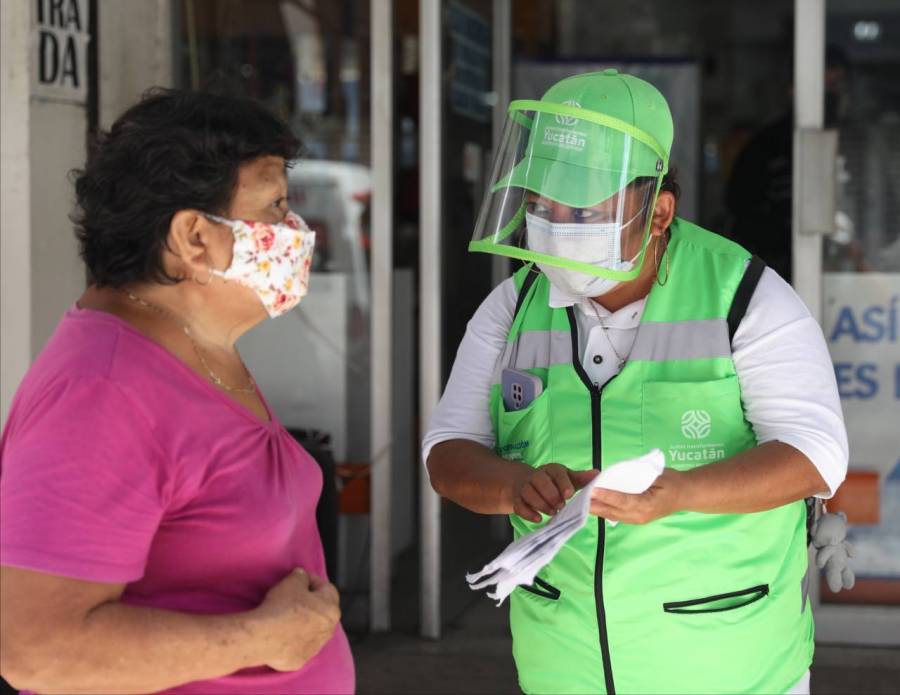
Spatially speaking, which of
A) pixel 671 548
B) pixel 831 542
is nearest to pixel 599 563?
pixel 671 548

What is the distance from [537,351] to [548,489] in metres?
0.32

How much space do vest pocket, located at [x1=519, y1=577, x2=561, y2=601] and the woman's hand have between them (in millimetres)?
475

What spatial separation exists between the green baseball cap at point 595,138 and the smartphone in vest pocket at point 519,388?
0.30 metres

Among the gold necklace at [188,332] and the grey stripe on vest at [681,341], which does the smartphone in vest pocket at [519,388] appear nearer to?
the grey stripe on vest at [681,341]

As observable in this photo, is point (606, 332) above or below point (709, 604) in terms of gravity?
above

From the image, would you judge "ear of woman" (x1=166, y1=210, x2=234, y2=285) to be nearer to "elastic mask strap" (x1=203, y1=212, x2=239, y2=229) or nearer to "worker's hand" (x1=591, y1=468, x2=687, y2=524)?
"elastic mask strap" (x1=203, y1=212, x2=239, y2=229)

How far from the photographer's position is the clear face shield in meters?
2.09

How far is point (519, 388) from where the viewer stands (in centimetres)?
218

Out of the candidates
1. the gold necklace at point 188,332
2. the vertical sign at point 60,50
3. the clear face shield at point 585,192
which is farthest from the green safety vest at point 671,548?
the vertical sign at point 60,50

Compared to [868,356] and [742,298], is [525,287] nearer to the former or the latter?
[742,298]


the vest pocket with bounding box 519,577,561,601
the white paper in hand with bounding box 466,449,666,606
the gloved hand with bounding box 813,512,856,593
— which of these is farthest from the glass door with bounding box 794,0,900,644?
the white paper in hand with bounding box 466,449,666,606

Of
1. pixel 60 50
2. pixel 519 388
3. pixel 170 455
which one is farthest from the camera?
pixel 60 50

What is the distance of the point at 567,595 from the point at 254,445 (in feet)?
2.10

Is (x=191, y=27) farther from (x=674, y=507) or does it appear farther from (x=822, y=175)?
(x=674, y=507)
